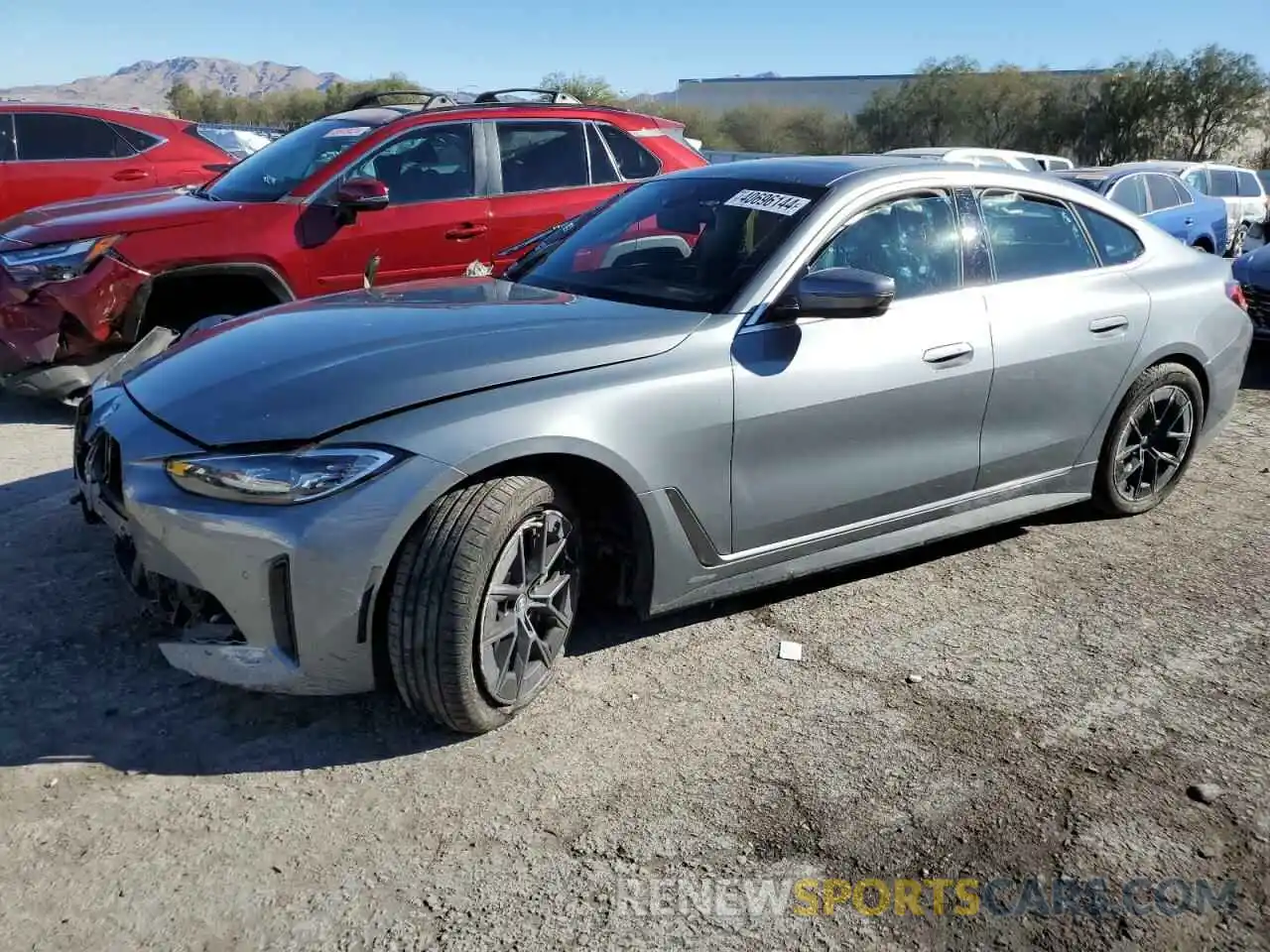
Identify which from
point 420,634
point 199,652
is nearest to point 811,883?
point 420,634

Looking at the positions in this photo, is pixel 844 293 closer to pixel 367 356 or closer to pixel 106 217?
pixel 367 356

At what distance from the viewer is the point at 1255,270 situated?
8.70m

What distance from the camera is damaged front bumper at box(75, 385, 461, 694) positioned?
9.08 feet

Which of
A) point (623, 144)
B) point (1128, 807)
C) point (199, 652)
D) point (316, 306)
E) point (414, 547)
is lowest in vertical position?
point (1128, 807)

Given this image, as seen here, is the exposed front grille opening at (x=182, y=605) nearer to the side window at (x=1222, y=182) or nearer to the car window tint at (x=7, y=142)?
the car window tint at (x=7, y=142)

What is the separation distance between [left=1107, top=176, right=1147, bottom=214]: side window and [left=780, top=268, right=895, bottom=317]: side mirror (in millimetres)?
10891

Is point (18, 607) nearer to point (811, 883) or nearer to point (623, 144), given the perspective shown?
point (811, 883)

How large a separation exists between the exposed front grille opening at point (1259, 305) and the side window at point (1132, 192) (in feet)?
15.3

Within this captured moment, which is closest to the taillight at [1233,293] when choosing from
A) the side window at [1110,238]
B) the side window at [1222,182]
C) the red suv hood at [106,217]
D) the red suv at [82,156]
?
A: the side window at [1110,238]

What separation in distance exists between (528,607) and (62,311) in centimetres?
401

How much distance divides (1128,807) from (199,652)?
2527mm

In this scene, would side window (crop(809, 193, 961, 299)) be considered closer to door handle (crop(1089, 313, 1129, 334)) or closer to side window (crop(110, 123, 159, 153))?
door handle (crop(1089, 313, 1129, 334))

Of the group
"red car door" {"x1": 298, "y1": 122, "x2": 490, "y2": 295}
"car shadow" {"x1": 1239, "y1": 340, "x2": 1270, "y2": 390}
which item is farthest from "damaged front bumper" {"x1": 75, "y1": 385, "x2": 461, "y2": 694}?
"car shadow" {"x1": 1239, "y1": 340, "x2": 1270, "y2": 390}

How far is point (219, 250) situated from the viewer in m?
6.03
